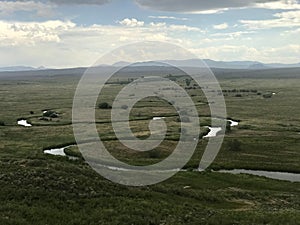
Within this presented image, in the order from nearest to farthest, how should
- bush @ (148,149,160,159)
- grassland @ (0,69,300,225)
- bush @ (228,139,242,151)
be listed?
grassland @ (0,69,300,225) → bush @ (148,149,160,159) → bush @ (228,139,242,151)

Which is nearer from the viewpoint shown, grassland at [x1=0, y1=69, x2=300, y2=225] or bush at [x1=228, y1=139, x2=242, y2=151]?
grassland at [x1=0, y1=69, x2=300, y2=225]

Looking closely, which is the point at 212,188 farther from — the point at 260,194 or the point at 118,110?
the point at 118,110

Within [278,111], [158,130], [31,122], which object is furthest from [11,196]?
[278,111]

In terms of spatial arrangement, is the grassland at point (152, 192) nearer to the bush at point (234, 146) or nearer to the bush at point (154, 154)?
the bush at point (154, 154)

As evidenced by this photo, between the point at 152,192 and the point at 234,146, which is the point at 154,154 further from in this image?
the point at 152,192

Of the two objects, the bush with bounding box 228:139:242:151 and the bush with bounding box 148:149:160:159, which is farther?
the bush with bounding box 228:139:242:151

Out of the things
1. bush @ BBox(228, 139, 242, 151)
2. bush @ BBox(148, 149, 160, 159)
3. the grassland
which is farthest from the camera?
bush @ BBox(228, 139, 242, 151)

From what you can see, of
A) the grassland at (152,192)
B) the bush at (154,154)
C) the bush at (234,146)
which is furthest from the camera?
the bush at (234,146)

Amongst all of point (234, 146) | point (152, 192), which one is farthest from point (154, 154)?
point (152, 192)

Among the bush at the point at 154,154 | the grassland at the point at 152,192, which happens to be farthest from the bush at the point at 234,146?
the bush at the point at 154,154

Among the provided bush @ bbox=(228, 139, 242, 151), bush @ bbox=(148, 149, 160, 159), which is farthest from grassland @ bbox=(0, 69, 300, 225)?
bush @ bbox=(228, 139, 242, 151)

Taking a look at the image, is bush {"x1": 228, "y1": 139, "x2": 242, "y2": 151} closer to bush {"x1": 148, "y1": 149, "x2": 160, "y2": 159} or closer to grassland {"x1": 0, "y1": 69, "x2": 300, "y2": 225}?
grassland {"x1": 0, "y1": 69, "x2": 300, "y2": 225}
